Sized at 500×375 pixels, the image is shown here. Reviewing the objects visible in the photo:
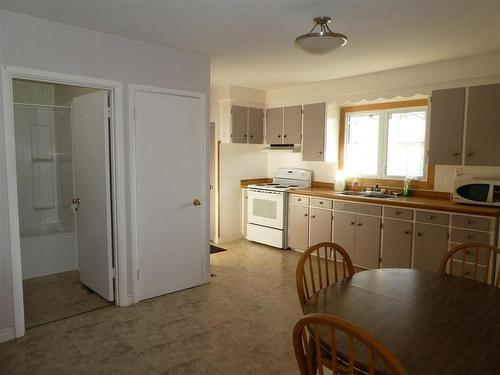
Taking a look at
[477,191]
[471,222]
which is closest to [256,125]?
[477,191]

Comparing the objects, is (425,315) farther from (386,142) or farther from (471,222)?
(386,142)

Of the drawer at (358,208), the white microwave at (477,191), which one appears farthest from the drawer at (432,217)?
the drawer at (358,208)

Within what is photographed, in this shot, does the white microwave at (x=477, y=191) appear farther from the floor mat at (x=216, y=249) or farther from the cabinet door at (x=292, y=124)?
the floor mat at (x=216, y=249)

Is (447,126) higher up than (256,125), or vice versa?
(256,125)

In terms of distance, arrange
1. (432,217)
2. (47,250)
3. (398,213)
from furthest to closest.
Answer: (47,250) → (398,213) → (432,217)

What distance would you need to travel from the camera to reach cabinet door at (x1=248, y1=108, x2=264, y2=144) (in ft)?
18.3

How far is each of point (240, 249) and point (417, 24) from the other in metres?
3.64

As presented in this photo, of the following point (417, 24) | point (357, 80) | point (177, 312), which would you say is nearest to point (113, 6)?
point (417, 24)

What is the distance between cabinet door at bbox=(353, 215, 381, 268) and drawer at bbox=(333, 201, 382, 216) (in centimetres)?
6

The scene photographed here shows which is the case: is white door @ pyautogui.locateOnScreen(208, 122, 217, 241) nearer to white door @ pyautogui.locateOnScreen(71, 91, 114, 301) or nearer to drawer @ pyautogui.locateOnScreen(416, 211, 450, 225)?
white door @ pyautogui.locateOnScreen(71, 91, 114, 301)

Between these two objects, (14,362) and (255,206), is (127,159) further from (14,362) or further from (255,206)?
(255,206)

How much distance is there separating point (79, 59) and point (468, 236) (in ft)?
12.7

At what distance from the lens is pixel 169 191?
3570mm

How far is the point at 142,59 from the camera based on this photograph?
331 centimetres
